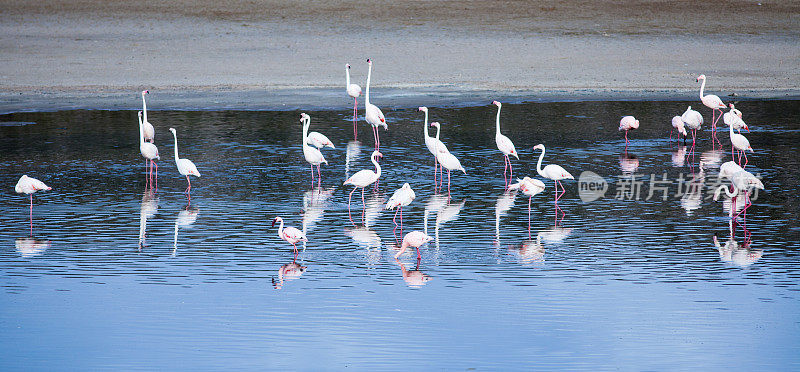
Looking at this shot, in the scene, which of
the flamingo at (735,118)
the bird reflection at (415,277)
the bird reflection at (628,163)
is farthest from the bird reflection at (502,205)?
the flamingo at (735,118)

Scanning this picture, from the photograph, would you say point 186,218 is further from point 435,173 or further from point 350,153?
point 350,153

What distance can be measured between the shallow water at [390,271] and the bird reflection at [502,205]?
0.16 feet

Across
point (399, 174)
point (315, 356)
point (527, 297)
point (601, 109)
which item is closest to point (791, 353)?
point (527, 297)

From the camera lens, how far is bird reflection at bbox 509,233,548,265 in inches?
341

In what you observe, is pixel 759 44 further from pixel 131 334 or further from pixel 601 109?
pixel 131 334

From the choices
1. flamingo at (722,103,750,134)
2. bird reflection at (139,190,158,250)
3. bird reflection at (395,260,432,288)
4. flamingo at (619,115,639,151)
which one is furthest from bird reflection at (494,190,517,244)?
flamingo at (722,103,750,134)

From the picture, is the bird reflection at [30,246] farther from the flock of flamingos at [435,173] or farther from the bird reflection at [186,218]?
the bird reflection at [186,218]

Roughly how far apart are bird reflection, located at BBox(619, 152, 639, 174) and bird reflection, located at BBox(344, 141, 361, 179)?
12.4 feet

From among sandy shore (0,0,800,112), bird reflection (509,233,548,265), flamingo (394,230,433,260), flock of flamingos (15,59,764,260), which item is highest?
sandy shore (0,0,800,112)

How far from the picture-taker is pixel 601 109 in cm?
1936

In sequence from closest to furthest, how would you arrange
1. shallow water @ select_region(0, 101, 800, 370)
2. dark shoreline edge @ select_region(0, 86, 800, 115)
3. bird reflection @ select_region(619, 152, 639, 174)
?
1. shallow water @ select_region(0, 101, 800, 370)
2. bird reflection @ select_region(619, 152, 639, 174)
3. dark shoreline edge @ select_region(0, 86, 800, 115)

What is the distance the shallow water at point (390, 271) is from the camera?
6574 mm

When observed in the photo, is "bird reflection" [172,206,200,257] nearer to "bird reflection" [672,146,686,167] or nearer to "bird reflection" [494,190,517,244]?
"bird reflection" [494,190,517,244]

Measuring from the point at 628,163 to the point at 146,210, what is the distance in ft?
22.1
